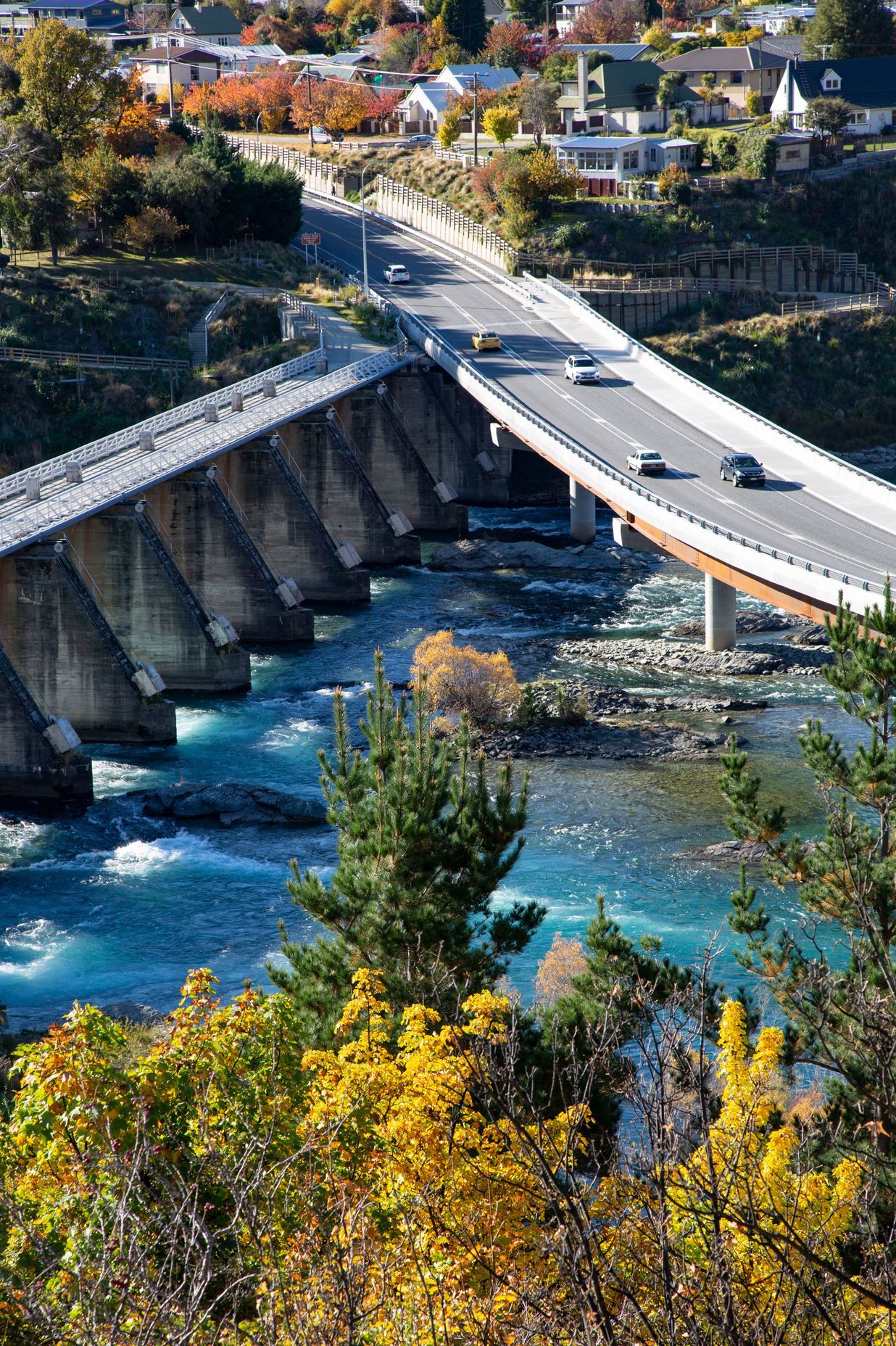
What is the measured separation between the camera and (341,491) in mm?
65188

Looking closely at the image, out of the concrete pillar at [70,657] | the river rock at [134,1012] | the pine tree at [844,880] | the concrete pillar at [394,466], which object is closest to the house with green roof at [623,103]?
the concrete pillar at [394,466]

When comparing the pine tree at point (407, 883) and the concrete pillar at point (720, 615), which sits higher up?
the pine tree at point (407, 883)

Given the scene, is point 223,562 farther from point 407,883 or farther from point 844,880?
point 844,880

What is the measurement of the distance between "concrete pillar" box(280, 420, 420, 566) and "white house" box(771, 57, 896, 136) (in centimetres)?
5673

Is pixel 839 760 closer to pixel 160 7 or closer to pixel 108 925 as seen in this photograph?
pixel 108 925

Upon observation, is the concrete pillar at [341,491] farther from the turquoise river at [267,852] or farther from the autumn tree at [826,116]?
the autumn tree at [826,116]

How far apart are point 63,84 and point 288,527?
45397 mm

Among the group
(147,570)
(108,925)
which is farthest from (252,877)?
(147,570)

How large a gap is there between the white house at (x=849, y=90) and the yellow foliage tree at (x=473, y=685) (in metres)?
72.3

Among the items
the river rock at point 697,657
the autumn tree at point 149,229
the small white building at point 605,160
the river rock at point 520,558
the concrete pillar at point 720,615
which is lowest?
the river rock at point 697,657

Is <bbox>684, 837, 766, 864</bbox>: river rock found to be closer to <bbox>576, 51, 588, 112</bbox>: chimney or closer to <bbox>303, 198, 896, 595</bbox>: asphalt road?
<bbox>303, 198, 896, 595</bbox>: asphalt road

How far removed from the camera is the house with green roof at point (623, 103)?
10988 centimetres

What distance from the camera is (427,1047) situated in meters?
15.0

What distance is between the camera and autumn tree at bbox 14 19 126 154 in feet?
299
